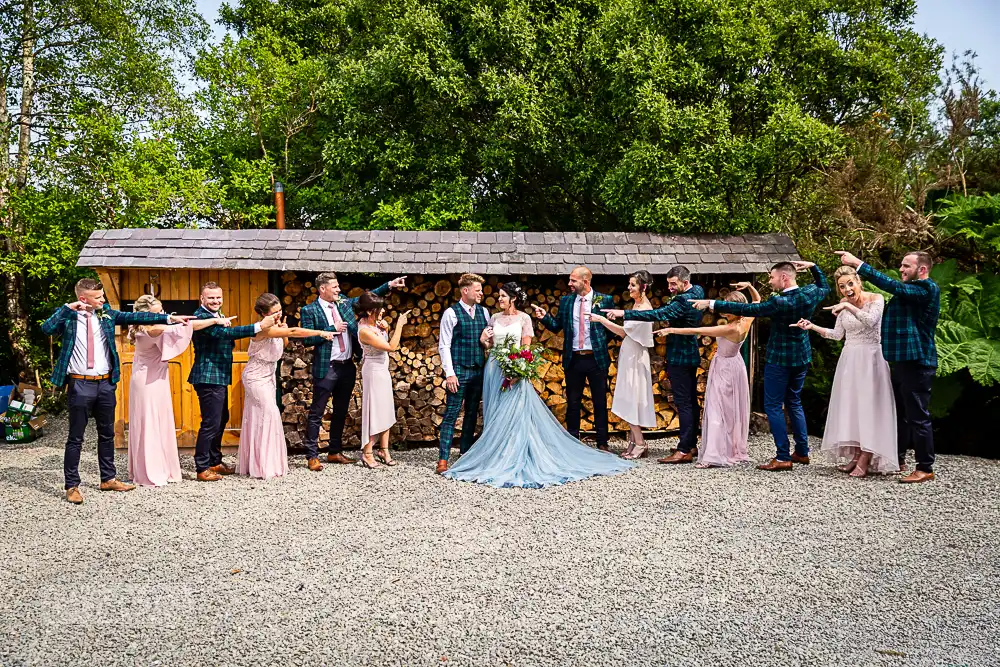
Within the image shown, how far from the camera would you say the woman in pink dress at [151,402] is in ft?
22.6

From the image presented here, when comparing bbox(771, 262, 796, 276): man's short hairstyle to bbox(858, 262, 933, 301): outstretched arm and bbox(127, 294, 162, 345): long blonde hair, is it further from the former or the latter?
bbox(127, 294, 162, 345): long blonde hair

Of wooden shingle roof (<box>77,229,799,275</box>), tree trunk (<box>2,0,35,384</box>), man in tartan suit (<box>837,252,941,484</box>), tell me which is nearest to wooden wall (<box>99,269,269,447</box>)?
wooden shingle roof (<box>77,229,799,275</box>)

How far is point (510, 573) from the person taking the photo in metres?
4.53

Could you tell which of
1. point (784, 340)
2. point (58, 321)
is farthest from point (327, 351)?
point (784, 340)

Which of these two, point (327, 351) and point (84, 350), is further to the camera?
point (327, 351)

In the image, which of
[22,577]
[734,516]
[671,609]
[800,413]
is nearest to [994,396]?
[800,413]

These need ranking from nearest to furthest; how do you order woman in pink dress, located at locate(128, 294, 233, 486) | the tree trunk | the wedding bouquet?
1. woman in pink dress, located at locate(128, 294, 233, 486)
2. the wedding bouquet
3. the tree trunk

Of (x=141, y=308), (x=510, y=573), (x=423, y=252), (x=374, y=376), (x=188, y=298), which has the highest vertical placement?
(x=423, y=252)

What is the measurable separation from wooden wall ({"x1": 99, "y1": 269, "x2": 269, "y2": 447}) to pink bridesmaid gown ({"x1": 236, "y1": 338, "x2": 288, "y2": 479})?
4.24 ft

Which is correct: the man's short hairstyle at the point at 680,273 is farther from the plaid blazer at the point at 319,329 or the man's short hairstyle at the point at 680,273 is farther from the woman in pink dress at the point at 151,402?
the woman in pink dress at the point at 151,402

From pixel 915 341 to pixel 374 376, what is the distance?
15.5 ft

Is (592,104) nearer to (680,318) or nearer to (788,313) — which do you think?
(680,318)

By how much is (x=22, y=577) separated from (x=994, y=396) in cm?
908

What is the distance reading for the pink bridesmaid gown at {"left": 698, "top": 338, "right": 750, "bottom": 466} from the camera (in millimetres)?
7312
